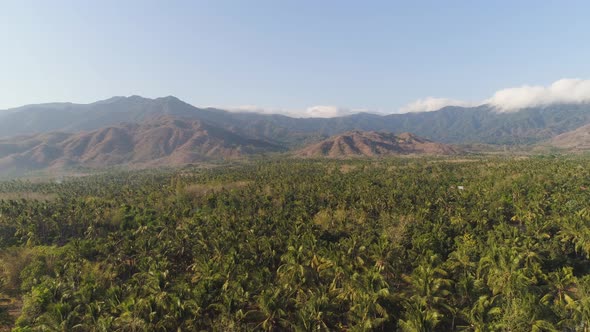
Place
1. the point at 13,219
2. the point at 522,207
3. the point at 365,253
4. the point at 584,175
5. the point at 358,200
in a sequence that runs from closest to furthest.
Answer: the point at 365,253, the point at 522,207, the point at 13,219, the point at 358,200, the point at 584,175

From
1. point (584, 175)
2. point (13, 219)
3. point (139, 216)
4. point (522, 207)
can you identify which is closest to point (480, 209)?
point (522, 207)

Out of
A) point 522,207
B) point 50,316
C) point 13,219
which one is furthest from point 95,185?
point 522,207

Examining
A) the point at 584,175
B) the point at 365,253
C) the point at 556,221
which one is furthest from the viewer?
the point at 584,175

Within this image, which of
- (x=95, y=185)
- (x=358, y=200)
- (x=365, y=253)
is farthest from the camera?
(x=95, y=185)

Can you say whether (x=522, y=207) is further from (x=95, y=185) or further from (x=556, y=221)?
(x=95, y=185)

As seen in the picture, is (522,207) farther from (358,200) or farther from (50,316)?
(50,316)

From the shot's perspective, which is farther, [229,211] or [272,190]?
[272,190]
